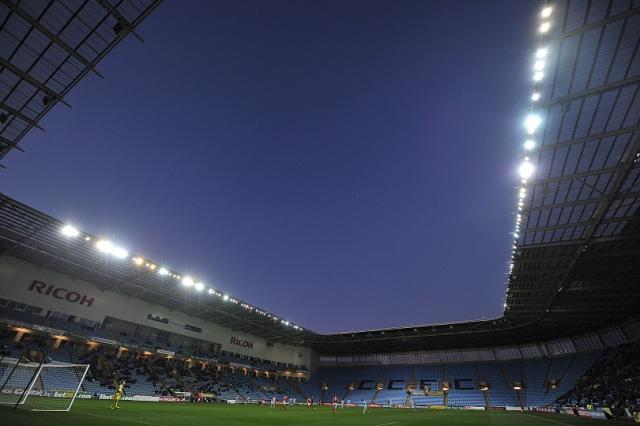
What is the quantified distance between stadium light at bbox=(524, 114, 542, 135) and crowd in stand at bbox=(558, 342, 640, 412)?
25.7m

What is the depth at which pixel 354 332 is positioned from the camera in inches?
2216

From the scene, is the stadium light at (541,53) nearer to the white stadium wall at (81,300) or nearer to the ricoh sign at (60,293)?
the white stadium wall at (81,300)

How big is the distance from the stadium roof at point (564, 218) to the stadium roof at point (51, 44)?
13903 millimetres

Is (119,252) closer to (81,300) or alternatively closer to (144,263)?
(144,263)

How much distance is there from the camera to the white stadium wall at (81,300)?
31.8m

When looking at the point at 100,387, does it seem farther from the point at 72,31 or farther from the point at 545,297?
the point at 545,297

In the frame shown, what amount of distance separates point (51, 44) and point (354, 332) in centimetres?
5465

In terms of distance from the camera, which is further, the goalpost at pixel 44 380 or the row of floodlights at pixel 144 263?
the row of floodlights at pixel 144 263

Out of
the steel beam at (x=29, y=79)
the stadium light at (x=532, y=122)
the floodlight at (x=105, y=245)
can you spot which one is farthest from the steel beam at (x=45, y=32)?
the stadium light at (x=532, y=122)

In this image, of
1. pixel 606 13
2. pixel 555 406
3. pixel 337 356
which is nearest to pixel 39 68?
pixel 606 13

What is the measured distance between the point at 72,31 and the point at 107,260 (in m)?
26.7

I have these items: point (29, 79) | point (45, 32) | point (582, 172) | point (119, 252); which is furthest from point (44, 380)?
point (582, 172)

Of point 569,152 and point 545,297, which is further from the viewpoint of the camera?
point 545,297

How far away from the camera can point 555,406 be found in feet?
127
